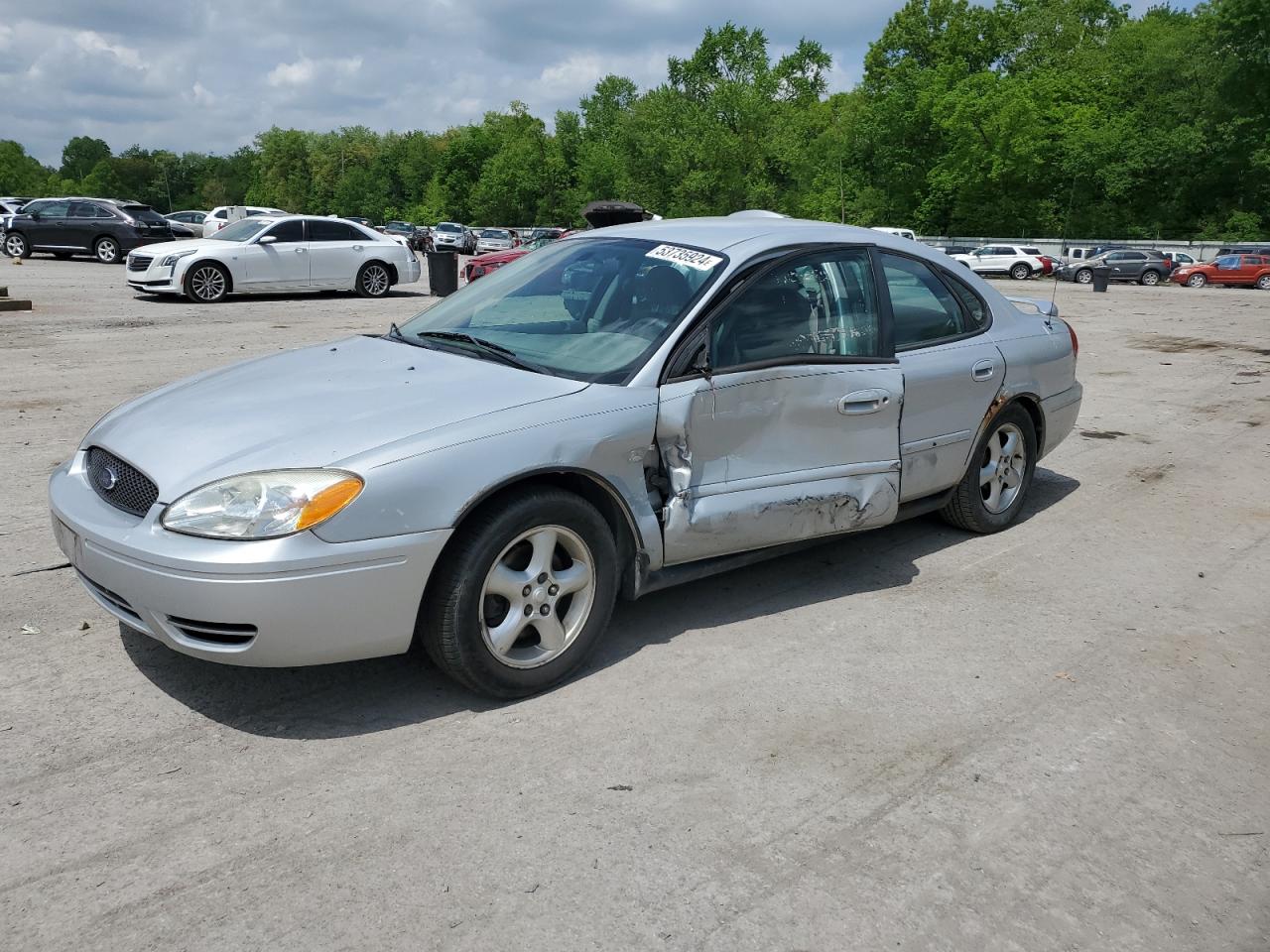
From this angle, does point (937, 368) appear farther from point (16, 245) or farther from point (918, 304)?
point (16, 245)

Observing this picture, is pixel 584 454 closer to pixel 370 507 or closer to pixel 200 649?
pixel 370 507

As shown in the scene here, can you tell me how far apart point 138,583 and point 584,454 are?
1423 mm

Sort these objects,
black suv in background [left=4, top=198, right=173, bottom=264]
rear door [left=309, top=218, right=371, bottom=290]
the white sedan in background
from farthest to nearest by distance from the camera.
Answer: black suv in background [left=4, top=198, right=173, bottom=264], rear door [left=309, top=218, right=371, bottom=290], the white sedan in background

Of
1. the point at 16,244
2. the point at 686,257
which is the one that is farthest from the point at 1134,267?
the point at 686,257

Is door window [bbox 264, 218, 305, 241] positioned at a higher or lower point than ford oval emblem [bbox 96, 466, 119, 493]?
higher

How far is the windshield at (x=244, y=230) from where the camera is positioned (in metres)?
18.6

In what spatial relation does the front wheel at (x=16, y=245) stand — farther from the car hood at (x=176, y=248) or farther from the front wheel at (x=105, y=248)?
the car hood at (x=176, y=248)

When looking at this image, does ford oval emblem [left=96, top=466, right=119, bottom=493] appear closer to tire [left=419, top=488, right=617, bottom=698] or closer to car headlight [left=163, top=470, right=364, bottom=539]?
car headlight [left=163, top=470, right=364, bottom=539]

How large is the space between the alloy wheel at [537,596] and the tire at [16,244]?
2941 cm

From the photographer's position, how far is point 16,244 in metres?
27.9

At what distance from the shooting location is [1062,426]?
600 centimetres

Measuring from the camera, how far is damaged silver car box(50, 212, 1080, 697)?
318 centimetres

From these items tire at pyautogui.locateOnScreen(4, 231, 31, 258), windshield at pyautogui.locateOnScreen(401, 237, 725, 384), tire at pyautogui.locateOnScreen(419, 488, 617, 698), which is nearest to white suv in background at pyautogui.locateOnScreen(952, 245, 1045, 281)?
tire at pyautogui.locateOnScreen(4, 231, 31, 258)

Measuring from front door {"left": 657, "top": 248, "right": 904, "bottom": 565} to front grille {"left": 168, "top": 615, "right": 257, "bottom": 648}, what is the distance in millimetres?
1484
